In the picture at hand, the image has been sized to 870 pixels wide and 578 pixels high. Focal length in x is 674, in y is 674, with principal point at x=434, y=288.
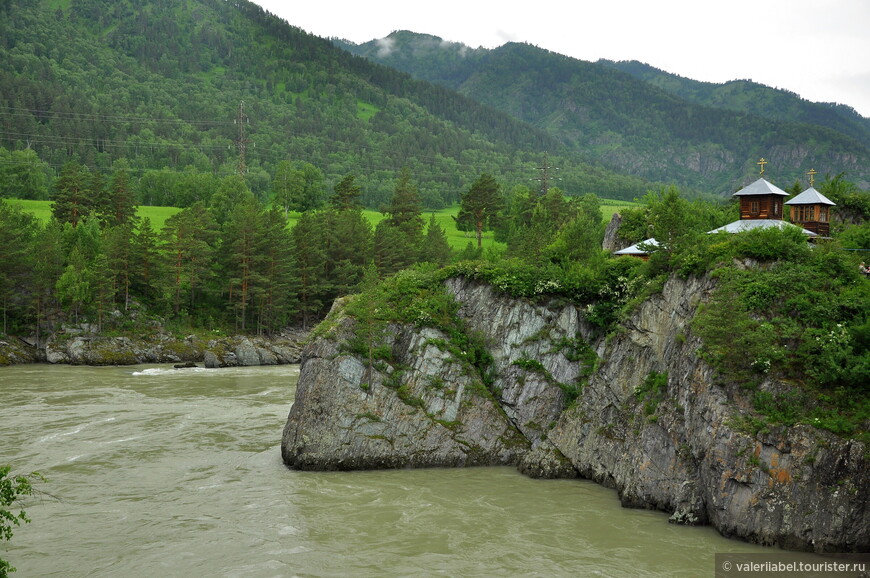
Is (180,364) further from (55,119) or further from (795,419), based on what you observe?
(55,119)

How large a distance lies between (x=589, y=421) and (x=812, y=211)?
102ft

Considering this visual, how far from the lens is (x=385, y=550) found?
21812 mm

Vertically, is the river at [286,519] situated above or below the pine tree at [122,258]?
below

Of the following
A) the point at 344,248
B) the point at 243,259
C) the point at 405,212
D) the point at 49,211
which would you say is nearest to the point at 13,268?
the point at 243,259

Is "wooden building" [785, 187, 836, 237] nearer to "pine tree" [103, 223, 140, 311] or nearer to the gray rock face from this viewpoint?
the gray rock face

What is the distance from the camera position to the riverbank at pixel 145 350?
6378 centimetres

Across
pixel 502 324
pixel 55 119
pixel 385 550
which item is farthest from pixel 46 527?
pixel 55 119

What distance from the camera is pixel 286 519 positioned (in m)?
24.3

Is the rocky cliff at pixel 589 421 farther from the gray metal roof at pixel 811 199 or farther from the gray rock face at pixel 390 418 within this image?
the gray metal roof at pixel 811 199

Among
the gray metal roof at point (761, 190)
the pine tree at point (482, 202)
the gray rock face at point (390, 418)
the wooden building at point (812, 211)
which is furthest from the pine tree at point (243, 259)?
the wooden building at point (812, 211)

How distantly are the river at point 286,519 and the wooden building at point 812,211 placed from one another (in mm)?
31776

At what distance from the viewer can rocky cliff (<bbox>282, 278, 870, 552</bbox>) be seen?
20.6 m

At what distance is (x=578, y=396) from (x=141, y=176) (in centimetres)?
14130

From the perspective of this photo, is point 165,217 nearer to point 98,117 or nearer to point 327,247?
point 327,247
